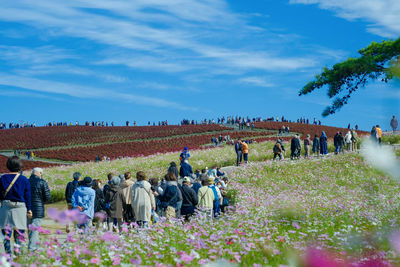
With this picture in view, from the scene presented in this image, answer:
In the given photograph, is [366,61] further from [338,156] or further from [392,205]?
[338,156]

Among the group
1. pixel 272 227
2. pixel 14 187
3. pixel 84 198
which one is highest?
pixel 14 187

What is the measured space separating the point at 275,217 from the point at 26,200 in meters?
5.72

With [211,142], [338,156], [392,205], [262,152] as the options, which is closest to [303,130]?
[211,142]

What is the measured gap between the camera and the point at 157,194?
1036 cm

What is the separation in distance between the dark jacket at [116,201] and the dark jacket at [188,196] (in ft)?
4.74

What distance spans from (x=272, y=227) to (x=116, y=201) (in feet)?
12.4

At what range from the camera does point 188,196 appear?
10070mm

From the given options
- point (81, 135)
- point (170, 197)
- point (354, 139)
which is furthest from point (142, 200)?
point (81, 135)

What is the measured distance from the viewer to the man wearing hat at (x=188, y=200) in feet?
32.9

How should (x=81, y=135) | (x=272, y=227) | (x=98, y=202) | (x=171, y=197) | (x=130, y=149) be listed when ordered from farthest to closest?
(x=81, y=135) < (x=130, y=149) < (x=98, y=202) < (x=171, y=197) < (x=272, y=227)

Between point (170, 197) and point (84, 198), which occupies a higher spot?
point (84, 198)

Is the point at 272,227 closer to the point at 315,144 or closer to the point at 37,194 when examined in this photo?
the point at 37,194

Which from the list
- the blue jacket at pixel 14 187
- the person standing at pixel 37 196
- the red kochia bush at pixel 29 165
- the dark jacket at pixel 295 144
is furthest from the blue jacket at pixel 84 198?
the red kochia bush at pixel 29 165

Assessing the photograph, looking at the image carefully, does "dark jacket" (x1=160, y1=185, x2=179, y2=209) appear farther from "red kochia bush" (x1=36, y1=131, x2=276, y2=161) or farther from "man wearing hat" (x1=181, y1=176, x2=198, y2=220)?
"red kochia bush" (x1=36, y1=131, x2=276, y2=161)
